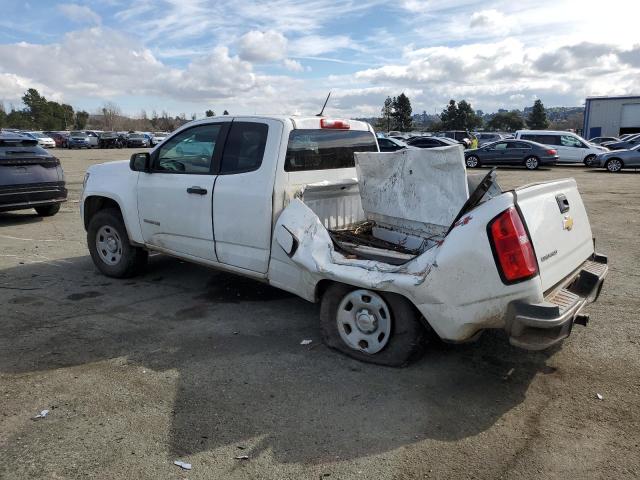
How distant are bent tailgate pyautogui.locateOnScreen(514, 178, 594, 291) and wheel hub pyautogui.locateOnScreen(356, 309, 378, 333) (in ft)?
4.00

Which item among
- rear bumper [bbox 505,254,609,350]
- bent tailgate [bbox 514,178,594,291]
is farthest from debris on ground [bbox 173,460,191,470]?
bent tailgate [bbox 514,178,594,291]

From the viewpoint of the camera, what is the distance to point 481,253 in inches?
131

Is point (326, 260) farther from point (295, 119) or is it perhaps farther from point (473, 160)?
point (473, 160)

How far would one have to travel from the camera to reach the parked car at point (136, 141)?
47688 millimetres

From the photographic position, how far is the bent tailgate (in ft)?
11.3

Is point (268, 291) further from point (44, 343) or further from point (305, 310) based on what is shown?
point (44, 343)

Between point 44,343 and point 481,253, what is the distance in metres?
3.61

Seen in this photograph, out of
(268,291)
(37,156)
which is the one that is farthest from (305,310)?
(37,156)

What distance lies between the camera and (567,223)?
3.88 m

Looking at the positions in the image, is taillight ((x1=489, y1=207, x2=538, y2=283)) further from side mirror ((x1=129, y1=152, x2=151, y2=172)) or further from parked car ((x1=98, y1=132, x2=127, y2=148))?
parked car ((x1=98, y1=132, x2=127, y2=148))

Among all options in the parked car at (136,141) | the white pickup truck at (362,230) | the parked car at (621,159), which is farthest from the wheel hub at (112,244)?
the parked car at (136,141)

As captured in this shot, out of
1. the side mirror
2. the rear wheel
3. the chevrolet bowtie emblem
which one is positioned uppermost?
the side mirror

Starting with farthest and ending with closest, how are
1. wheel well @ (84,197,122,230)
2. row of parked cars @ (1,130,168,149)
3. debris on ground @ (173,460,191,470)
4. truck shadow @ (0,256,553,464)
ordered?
row of parked cars @ (1,130,168,149) → wheel well @ (84,197,122,230) → truck shadow @ (0,256,553,464) → debris on ground @ (173,460,191,470)

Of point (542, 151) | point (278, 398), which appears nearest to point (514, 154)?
point (542, 151)
